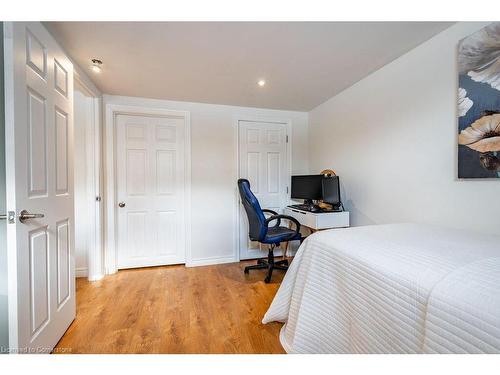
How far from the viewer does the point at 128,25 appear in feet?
4.73

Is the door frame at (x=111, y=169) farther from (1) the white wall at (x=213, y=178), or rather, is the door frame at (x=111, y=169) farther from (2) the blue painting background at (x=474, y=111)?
(2) the blue painting background at (x=474, y=111)

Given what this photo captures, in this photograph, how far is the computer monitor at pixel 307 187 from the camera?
2.72 m

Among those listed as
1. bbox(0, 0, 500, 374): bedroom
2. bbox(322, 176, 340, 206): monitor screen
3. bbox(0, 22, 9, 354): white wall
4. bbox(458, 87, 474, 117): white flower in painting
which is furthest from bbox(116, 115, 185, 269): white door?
bbox(458, 87, 474, 117): white flower in painting

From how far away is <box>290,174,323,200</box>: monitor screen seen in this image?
2.73 m

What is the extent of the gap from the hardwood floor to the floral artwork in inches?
66.0

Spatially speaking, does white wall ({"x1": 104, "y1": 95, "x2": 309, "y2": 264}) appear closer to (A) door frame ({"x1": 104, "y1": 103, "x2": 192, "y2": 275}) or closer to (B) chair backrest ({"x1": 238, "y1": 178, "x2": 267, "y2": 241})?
(A) door frame ({"x1": 104, "y1": 103, "x2": 192, "y2": 275})

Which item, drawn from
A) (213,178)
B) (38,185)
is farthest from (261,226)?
(38,185)

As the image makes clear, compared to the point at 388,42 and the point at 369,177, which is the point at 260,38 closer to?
the point at 388,42

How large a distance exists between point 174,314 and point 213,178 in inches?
64.1

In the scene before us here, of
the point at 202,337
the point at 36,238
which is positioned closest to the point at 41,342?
the point at 36,238

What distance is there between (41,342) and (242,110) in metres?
2.83

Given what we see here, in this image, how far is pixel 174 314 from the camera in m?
1.77

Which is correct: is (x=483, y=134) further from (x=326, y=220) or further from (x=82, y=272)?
(x=82, y=272)
